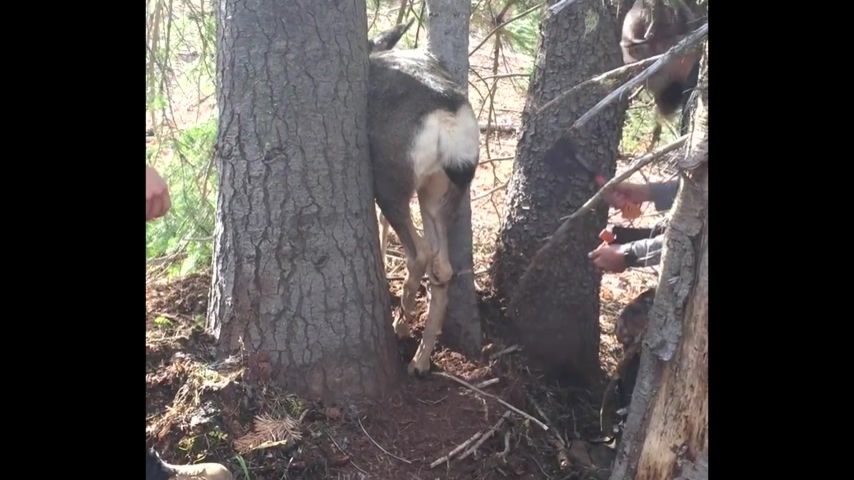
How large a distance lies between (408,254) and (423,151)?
2.30ft

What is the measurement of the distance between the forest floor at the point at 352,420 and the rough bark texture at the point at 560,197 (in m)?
0.32

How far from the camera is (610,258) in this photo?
441 centimetres

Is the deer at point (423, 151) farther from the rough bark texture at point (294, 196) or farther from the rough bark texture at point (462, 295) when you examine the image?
the rough bark texture at point (462, 295)

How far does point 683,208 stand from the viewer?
137 inches

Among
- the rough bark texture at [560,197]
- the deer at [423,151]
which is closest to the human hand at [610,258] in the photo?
the rough bark texture at [560,197]

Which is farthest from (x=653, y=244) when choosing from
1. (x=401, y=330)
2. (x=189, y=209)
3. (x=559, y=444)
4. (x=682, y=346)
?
(x=189, y=209)

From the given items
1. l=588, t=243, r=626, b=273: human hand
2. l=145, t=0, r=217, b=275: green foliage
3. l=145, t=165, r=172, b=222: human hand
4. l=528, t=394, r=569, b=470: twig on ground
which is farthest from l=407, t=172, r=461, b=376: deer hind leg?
l=145, t=165, r=172, b=222: human hand

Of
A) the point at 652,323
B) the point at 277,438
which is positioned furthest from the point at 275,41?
the point at 652,323

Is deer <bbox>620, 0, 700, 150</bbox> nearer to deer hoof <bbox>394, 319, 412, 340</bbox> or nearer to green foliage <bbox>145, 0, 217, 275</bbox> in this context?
deer hoof <bbox>394, 319, 412, 340</bbox>

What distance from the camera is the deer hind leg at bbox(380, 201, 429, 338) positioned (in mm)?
4465

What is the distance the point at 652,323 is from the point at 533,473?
3.68 ft

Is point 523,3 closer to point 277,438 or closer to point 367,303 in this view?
point 367,303

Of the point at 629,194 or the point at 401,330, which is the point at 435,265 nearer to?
the point at 401,330

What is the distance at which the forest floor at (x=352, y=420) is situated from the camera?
385 cm
